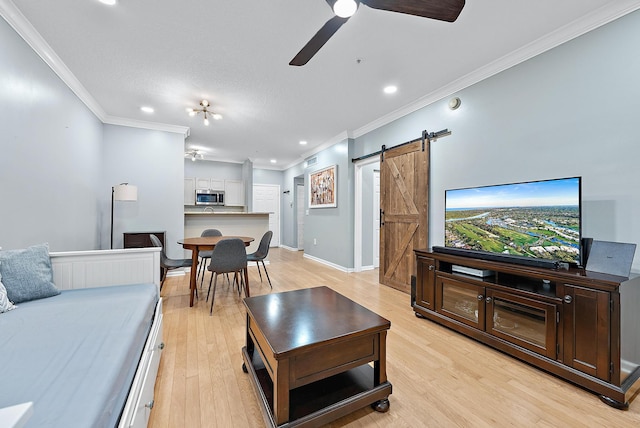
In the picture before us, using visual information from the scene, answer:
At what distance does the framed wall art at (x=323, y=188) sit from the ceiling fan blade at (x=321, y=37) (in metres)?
3.29

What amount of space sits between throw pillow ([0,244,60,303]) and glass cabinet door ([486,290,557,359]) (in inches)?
130

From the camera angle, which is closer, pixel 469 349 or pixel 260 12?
pixel 260 12

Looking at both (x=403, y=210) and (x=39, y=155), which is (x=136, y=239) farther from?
(x=403, y=210)

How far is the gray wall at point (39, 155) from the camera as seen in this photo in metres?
2.01

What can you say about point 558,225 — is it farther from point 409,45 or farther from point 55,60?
point 55,60

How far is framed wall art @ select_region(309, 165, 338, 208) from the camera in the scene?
518 cm

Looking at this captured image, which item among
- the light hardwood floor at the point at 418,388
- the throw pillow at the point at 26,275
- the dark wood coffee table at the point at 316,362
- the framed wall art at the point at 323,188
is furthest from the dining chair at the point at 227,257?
the framed wall art at the point at 323,188

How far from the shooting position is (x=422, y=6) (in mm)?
1441

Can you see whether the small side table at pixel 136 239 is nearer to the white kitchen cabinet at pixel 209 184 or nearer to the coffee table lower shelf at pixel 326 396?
the white kitchen cabinet at pixel 209 184

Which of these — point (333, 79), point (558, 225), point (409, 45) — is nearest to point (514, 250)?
point (558, 225)

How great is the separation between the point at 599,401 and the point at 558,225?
1134mm

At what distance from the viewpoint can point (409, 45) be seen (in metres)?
2.37

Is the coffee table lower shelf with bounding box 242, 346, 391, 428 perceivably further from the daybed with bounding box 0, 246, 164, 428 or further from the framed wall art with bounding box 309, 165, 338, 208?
the framed wall art with bounding box 309, 165, 338, 208

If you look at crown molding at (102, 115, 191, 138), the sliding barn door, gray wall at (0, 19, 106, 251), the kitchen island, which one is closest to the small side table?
gray wall at (0, 19, 106, 251)
